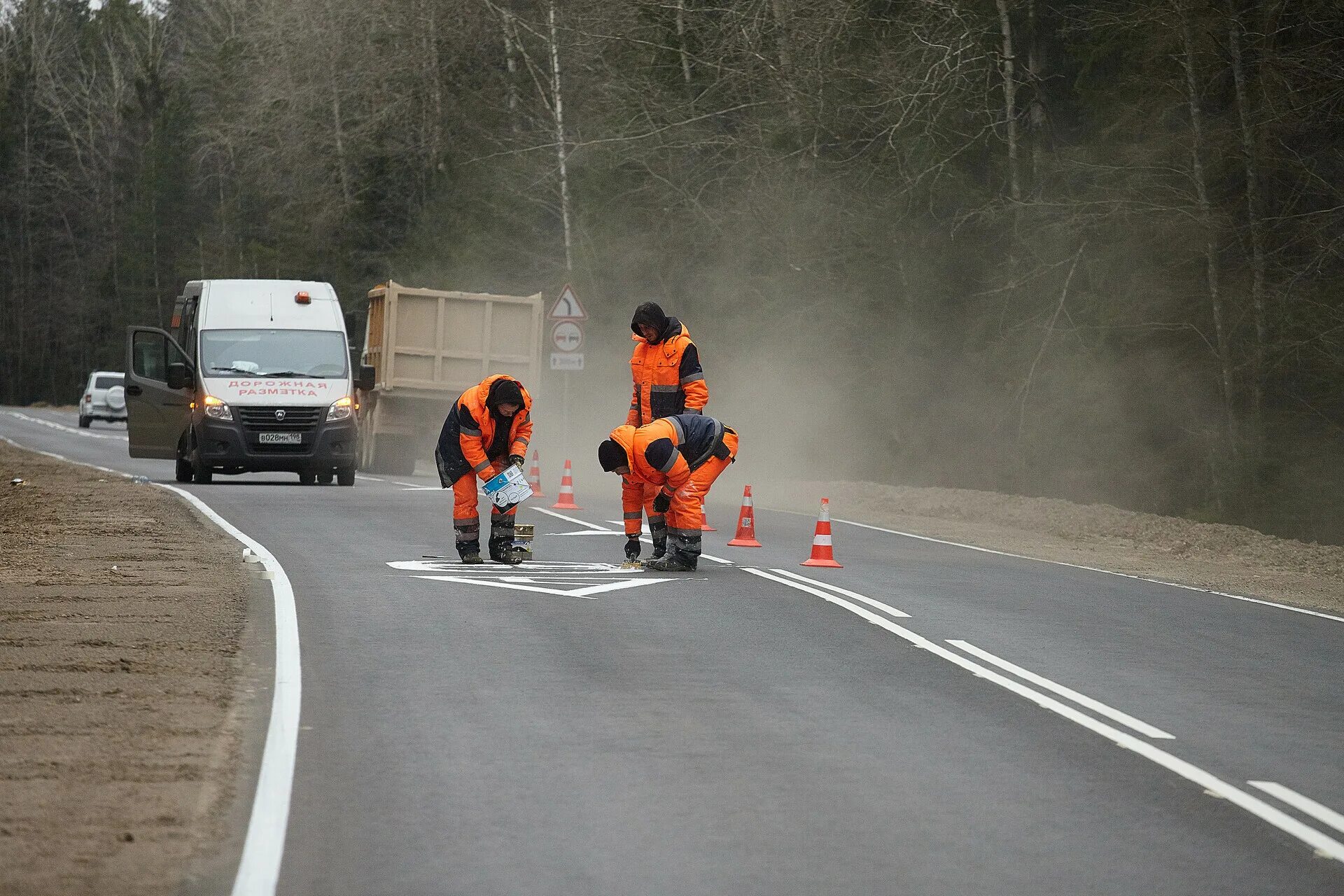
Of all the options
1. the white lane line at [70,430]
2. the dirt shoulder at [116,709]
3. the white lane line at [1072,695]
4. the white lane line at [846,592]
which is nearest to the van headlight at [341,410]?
the dirt shoulder at [116,709]

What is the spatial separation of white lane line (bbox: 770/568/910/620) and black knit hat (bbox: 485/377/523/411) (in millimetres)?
2455

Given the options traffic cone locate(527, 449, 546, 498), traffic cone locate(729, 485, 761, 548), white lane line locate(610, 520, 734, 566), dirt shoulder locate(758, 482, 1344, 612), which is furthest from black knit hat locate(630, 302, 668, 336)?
traffic cone locate(527, 449, 546, 498)

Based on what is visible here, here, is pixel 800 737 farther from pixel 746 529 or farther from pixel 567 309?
pixel 567 309

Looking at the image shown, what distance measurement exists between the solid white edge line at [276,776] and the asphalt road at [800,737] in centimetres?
8

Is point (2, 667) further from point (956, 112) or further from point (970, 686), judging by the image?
point (956, 112)

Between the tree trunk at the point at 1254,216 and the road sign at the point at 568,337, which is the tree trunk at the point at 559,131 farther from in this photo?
the tree trunk at the point at 1254,216

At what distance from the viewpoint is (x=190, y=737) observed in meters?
7.55

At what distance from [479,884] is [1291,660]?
6801mm

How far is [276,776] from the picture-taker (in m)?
6.91

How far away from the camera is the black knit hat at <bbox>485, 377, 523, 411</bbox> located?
1398cm

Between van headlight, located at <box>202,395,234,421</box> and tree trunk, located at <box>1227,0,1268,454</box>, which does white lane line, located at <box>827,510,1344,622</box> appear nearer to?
van headlight, located at <box>202,395,234,421</box>

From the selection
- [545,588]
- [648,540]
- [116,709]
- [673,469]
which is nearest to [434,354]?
[648,540]

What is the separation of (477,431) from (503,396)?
344 millimetres

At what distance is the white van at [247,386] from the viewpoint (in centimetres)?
2441
